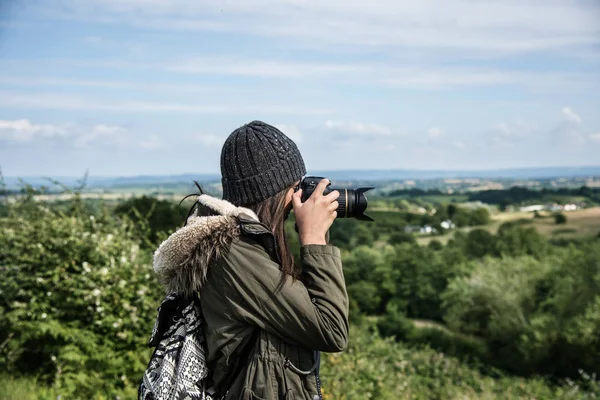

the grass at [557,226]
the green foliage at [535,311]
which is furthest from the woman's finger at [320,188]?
the grass at [557,226]

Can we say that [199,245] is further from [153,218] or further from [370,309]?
[370,309]

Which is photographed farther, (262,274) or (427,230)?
(427,230)

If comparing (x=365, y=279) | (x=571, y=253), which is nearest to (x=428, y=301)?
(x=365, y=279)

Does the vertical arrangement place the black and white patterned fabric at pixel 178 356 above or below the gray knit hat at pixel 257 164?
below

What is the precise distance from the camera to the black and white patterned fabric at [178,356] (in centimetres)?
194

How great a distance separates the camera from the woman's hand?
0.12ft

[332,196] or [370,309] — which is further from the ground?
[332,196]

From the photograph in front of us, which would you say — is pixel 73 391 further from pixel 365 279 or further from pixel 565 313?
pixel 365 279

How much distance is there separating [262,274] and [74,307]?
4944 mm

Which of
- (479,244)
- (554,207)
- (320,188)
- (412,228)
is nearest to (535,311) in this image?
(479,244)

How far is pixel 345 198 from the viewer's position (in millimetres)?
2023

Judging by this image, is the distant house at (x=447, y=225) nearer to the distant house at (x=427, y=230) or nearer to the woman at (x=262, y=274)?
the distant house at (x=427, y=230)

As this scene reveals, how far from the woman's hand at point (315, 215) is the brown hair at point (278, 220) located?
2.1 inches

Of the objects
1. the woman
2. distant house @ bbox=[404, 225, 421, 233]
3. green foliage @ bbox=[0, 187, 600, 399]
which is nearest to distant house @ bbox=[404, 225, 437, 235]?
distant house @ bbox=[404, 225, 421, 233]
